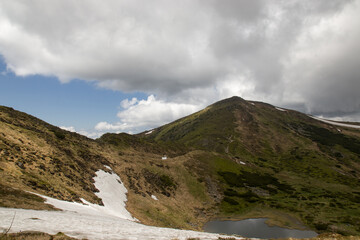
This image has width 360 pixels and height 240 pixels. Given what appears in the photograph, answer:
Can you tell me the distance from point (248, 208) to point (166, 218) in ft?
132

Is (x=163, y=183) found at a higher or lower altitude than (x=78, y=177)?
lower

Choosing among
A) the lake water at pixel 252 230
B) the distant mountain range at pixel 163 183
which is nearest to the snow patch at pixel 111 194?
the distant mountain range at pixel 163 183

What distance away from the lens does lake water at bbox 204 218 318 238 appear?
54294mm

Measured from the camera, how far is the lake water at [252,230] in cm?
5429

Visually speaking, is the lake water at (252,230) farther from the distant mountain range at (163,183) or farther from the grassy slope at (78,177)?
the grassy slope at (78,177)

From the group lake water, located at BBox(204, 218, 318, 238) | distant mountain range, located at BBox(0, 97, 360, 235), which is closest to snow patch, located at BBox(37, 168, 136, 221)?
distant mountain range, located at BBox(0, 97, 360, 235)

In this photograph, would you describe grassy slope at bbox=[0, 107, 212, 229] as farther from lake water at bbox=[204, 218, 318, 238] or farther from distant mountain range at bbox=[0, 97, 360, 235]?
lake water at bbox=[204, 218, 318, 238]

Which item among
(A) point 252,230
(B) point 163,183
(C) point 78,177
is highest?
(C) point 78,177

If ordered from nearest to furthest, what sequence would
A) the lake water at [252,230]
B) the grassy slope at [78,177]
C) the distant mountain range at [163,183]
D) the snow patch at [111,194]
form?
the grassy slope at [78,177] < the distant mountain range at [163,183] < the snow patch at [111,194] < the lake water at [252,230]

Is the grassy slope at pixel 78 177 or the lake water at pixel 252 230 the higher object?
the grassy slope at pixel 78 177

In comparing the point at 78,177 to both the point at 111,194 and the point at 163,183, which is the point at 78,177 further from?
the point at 163,183

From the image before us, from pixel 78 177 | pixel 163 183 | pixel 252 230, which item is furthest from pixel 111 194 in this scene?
pixel 252 230

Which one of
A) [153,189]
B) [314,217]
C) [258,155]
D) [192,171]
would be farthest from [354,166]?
[153,189]

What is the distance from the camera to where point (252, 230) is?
57250mm
